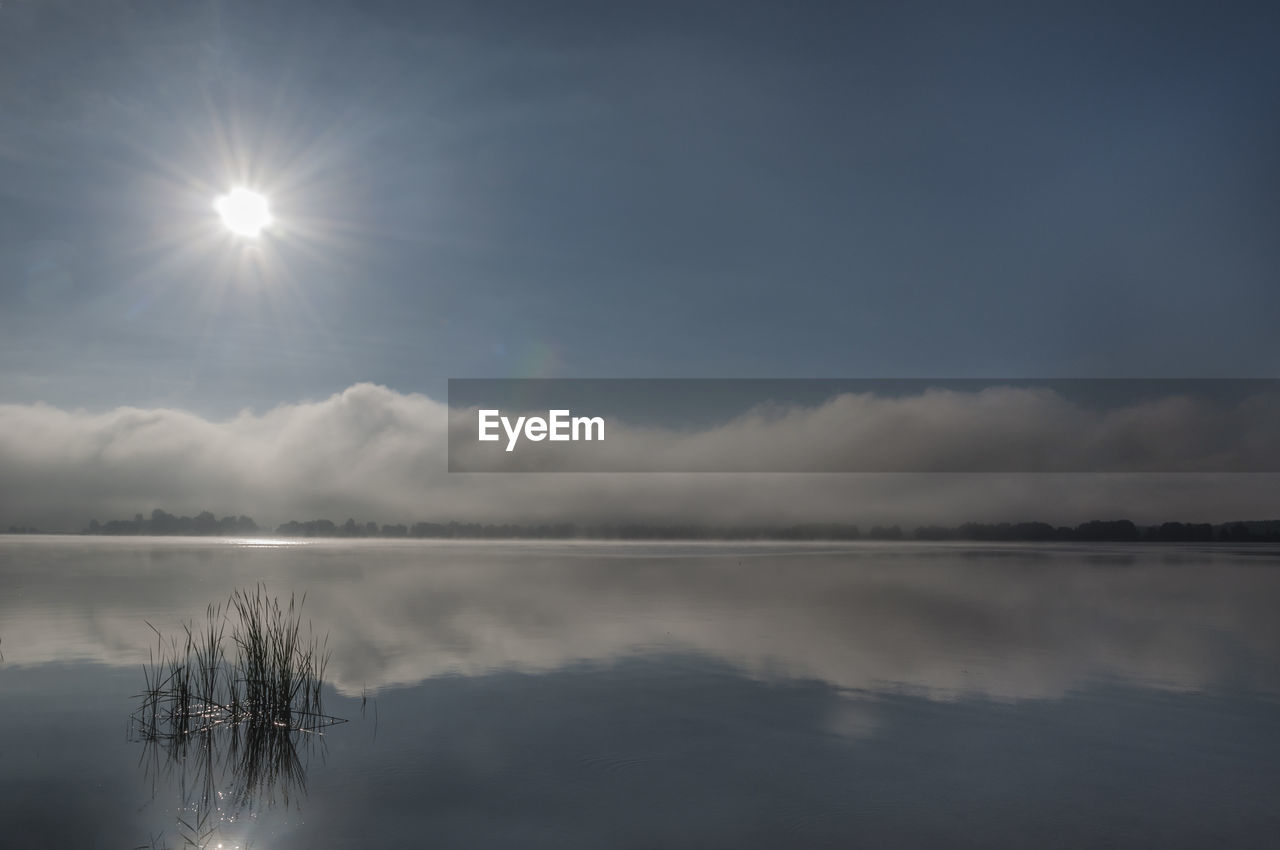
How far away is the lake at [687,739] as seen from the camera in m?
10.1

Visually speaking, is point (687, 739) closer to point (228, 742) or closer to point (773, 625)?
point (228, 742)

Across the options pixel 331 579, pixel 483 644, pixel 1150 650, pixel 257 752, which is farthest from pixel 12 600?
pixel 1150 650

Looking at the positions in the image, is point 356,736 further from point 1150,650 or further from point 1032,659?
point 1150,650

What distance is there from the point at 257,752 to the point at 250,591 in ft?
94.3

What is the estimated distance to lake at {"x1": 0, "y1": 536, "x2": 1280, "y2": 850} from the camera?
33.0ft

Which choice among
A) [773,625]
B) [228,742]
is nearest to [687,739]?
[228,742]

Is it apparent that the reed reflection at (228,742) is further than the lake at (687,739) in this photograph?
Yes

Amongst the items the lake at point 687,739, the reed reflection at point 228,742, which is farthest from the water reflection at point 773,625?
the reed reflection at point 228,742

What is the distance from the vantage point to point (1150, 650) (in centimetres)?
2334

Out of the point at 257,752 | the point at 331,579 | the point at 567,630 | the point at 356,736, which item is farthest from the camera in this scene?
the point at 331,579

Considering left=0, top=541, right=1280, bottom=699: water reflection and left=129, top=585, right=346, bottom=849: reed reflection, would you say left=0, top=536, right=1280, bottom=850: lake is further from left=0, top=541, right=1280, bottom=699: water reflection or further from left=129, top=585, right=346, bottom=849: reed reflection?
left=0, top=541, right=1280, bottom=699: water reflection

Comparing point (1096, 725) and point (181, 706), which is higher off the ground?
point (181, 706)

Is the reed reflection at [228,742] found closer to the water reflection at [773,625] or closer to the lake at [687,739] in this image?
the lake at [687,739]

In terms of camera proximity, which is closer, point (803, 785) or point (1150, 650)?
point (803, 785)
